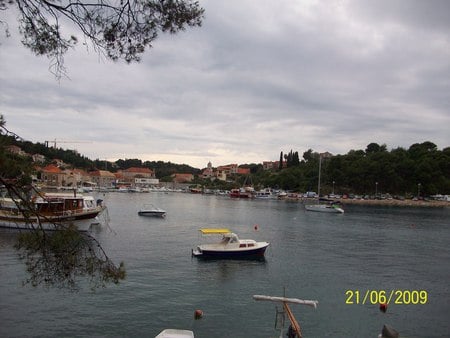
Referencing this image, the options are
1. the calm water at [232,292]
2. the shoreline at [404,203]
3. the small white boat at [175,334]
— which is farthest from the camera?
the shoreline at [404,203]

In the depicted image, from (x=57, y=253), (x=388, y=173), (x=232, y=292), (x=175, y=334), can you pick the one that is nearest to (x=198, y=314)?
(x=232, y=292)

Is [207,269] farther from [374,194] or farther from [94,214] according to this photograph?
[374,194]

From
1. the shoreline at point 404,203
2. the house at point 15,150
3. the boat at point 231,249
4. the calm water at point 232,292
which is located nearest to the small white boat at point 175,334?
the calm water at point 232,292

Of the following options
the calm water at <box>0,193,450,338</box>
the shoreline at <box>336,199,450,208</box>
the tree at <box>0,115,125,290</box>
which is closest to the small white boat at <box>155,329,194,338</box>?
the calm water at <box>0,193,450,338</box>

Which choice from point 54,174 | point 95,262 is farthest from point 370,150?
point 95,262

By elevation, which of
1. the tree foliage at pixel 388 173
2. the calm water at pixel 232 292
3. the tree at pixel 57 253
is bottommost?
the calm water at pixel 232 292

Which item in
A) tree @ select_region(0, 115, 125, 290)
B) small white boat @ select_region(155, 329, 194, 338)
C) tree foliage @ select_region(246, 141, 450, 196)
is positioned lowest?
small white boat @ select_region(155, 329, 194, 338)

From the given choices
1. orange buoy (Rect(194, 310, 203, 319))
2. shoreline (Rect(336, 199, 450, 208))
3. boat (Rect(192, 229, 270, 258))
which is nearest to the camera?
orange buoy (Rect(194, 310, 203, 319))

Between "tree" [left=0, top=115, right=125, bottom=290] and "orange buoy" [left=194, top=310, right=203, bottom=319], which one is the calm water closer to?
"orange buoy" [left=194, top=310, right=203, bottom=319]

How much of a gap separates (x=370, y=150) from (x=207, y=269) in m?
155

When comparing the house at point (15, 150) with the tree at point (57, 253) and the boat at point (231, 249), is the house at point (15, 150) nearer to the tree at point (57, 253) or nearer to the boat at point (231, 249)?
the tree at point (57, 253)

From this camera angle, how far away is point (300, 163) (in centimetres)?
17788

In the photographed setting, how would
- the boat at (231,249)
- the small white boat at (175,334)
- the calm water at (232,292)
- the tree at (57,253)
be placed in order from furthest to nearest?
the boat at (231,249) → the calm water at (232,292) → the small white boat at (175,334) → the tree at (57,253)

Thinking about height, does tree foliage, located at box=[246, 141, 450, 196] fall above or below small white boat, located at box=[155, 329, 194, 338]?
above
